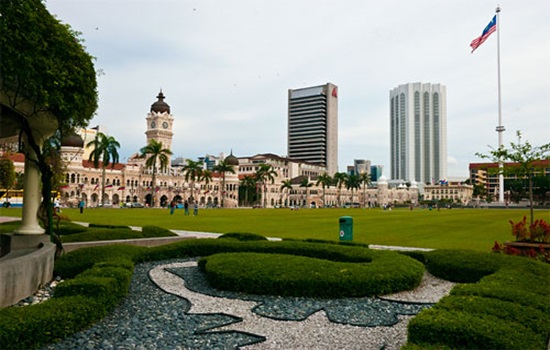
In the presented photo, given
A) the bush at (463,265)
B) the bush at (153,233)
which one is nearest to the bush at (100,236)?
the bush at (153,233)

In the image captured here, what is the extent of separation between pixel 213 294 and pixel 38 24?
6.78 meters

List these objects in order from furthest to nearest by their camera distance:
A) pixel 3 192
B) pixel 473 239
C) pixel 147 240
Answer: pixel 3 192 → pixel 473 239 → pixel 147 240

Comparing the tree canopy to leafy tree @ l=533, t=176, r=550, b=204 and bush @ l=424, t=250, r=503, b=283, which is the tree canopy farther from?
leafy tree @ l=533, t=176, r=550, b=204

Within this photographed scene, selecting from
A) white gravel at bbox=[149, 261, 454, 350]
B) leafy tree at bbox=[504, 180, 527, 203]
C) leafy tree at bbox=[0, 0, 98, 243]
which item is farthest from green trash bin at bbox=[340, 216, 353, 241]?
leafy tree at bbox=[504, 180, 527, 203]

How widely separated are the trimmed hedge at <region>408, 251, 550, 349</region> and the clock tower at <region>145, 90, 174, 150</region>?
136075 mm

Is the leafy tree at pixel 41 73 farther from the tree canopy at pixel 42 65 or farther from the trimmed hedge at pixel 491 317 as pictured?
the trimmed hedge at pixel 491 317

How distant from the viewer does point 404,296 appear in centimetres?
965

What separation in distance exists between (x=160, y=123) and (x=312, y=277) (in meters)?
136

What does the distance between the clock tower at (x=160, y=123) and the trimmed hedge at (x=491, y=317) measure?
13608cm

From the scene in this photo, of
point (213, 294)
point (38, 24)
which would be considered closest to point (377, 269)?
point (213, 294)

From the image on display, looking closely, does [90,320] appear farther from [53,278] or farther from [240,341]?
[53,278]

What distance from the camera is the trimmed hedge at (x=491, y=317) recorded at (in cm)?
551

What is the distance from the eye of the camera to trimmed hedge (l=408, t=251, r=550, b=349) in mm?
5508

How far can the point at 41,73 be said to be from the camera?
9.19 m
